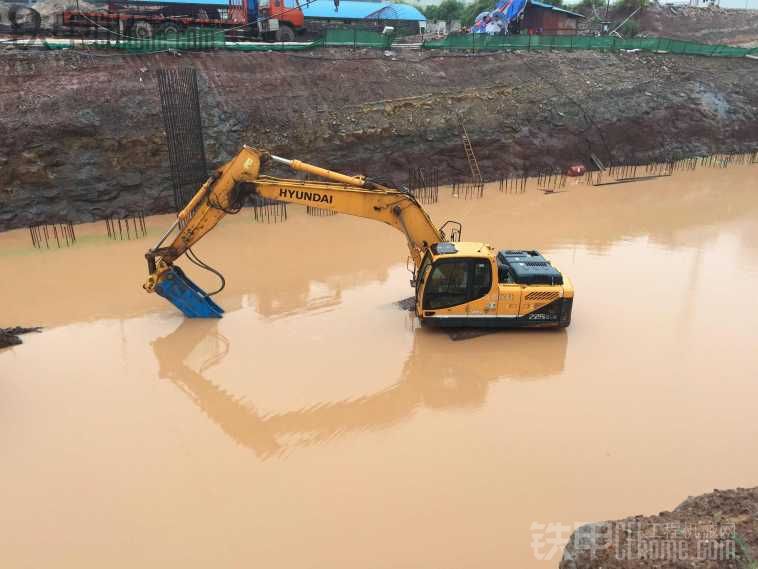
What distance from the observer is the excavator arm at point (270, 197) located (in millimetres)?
Result: 9828

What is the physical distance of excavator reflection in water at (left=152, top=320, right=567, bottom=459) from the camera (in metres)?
8.09

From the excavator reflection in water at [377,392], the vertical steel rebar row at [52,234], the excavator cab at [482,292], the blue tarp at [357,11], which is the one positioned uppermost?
the blue tarp at [357,11]

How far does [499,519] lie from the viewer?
6.46 meters

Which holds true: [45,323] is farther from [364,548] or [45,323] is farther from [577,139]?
[577,139]

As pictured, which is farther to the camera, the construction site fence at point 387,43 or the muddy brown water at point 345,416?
the construction site fence at point 387,43

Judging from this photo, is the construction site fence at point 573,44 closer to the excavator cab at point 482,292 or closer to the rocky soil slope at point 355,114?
the rocky soil slope at point 355,114

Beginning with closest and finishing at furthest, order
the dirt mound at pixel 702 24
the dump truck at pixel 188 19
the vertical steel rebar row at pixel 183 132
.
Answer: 1. the vertical steel rebar row at pixel 183 132
2. the dump truck at pixel 188 19
3. the dirt mound at pixel 702 24

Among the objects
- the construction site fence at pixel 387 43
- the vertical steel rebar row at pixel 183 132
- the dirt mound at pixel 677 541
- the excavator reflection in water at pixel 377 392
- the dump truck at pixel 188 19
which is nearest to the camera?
the dirt mound at pixel 677 541

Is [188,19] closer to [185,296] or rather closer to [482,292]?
[185,296]

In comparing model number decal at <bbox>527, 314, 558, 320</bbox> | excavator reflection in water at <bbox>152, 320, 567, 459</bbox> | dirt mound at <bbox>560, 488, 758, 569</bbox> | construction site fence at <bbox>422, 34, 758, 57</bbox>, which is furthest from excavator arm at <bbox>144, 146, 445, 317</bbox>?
construction site fence at <bbox>422, 34, 758, 57</bbox>

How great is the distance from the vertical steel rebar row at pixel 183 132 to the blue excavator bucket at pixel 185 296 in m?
7.64

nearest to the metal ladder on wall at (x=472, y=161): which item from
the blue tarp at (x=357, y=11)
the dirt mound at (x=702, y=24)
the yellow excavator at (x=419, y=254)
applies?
the yellow excavator at (x=419, y=254)

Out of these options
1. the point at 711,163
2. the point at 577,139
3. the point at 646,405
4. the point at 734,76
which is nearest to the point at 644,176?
the point at 577,139

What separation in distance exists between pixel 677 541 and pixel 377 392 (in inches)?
200
